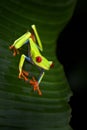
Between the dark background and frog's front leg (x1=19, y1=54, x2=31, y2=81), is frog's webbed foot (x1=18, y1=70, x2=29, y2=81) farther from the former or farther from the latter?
the dark background

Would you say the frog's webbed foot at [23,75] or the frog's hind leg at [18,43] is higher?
the frog's hind leg at [18,43]

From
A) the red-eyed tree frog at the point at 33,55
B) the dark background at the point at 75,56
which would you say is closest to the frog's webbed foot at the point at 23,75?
the red-eyed tree frog at the point at 33,55

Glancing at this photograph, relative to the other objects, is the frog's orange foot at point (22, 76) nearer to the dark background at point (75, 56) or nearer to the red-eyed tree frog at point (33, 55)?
the red-eyed tree frog at point (33, 55)

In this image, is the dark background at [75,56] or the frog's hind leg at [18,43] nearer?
the frog's hind leg at [18,43]

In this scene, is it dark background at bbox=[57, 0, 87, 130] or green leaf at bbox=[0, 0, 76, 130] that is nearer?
green leaf at bbox=[0, 0, 76, 130]

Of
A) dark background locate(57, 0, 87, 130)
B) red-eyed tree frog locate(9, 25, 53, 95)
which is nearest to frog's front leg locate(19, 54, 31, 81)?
red-eyed tree frog locate(9, 25, 53, 95)

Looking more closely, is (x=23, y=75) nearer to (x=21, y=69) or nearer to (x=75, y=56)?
(x=21, y=69)
